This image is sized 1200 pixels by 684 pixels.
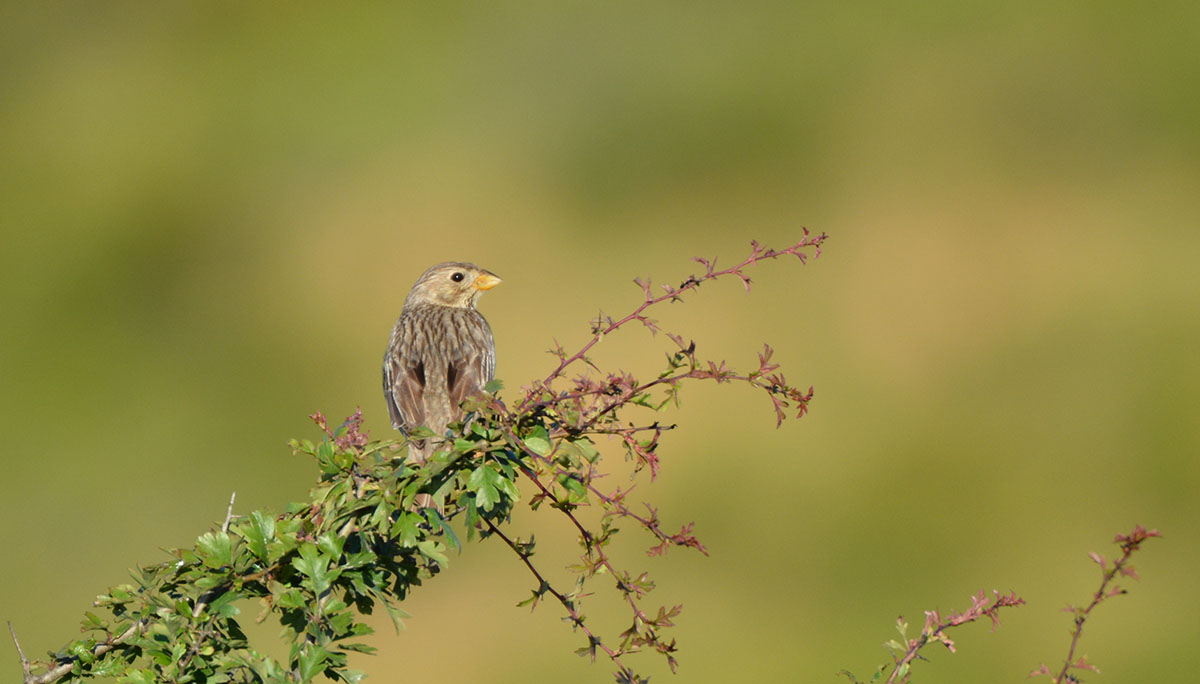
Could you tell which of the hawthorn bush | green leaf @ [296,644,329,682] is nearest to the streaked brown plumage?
the hawthorn bush

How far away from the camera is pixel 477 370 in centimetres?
627

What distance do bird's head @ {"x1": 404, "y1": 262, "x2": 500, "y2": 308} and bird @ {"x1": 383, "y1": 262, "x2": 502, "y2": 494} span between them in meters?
0.03

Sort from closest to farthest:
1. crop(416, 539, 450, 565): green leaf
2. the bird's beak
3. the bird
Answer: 1. crop(416, 539, 450, 565): green leaf
2. the bird
3. the bird's beak

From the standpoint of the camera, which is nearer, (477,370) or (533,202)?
(477,370)

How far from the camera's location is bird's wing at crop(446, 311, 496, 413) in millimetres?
6113

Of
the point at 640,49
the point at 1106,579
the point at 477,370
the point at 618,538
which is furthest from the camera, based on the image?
the point at 640,49

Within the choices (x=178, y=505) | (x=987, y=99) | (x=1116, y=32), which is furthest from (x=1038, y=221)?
(x=178, y=505)

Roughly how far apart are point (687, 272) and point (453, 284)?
26.4 ft

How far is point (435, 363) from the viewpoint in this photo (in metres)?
6.23

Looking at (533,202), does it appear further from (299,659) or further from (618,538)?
(299,659)

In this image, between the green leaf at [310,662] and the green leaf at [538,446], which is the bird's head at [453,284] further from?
the green leaf at [310,662]

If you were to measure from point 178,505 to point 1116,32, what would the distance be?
569 inches

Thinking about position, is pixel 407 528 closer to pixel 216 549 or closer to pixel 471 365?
pixel 216 549

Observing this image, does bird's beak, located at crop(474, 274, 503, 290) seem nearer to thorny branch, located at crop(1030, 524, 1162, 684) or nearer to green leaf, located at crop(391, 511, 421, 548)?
green leaf, located at crop(391, 511, 421, 548)
